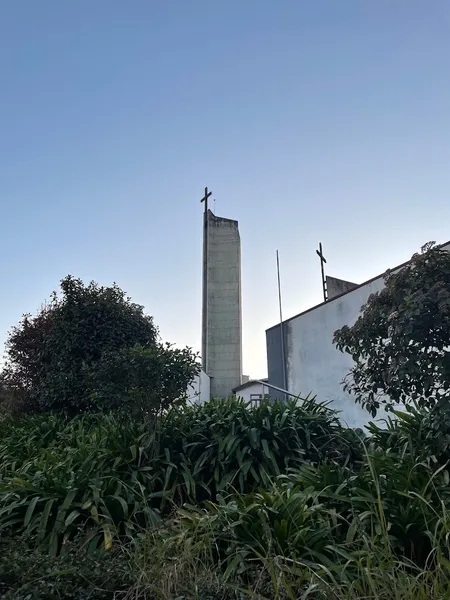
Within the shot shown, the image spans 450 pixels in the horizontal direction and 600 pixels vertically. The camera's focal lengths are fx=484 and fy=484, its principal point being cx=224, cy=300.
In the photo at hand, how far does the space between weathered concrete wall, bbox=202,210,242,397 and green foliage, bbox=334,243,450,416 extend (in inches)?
422

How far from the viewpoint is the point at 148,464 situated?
443cm

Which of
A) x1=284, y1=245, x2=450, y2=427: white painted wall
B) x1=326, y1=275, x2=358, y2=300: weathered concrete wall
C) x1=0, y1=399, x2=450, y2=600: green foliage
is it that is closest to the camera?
x1=0, y1=399, x2=450, y2=600: green foliage

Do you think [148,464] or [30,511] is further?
[148,464]

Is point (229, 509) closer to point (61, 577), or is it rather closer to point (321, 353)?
point (61, 577)

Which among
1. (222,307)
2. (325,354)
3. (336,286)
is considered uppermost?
(222,307)

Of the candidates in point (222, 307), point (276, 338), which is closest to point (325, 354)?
point (276, 338)

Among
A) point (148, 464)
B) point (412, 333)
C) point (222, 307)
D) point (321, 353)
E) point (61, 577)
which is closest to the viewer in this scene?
point (61, 577)

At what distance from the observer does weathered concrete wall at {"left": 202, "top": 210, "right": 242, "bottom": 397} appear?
14.6 meters

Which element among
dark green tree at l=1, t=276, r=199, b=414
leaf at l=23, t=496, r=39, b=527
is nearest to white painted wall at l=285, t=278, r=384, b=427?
dark green tree at l=1, t=276, r=199, b=414

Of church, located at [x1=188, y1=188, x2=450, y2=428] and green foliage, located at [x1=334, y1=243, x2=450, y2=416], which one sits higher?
church, located at [x1=188, y1=188, x2=450, y2=428]

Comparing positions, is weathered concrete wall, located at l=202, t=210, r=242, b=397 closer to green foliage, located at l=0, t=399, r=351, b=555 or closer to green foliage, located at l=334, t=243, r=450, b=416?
→ green foliage, located at l=0, t=399, r=351, b=555

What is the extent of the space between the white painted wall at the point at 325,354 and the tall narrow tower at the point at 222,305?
4052 millimetres

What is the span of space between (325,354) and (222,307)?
5745 mm

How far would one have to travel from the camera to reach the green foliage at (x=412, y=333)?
3.36 meters
